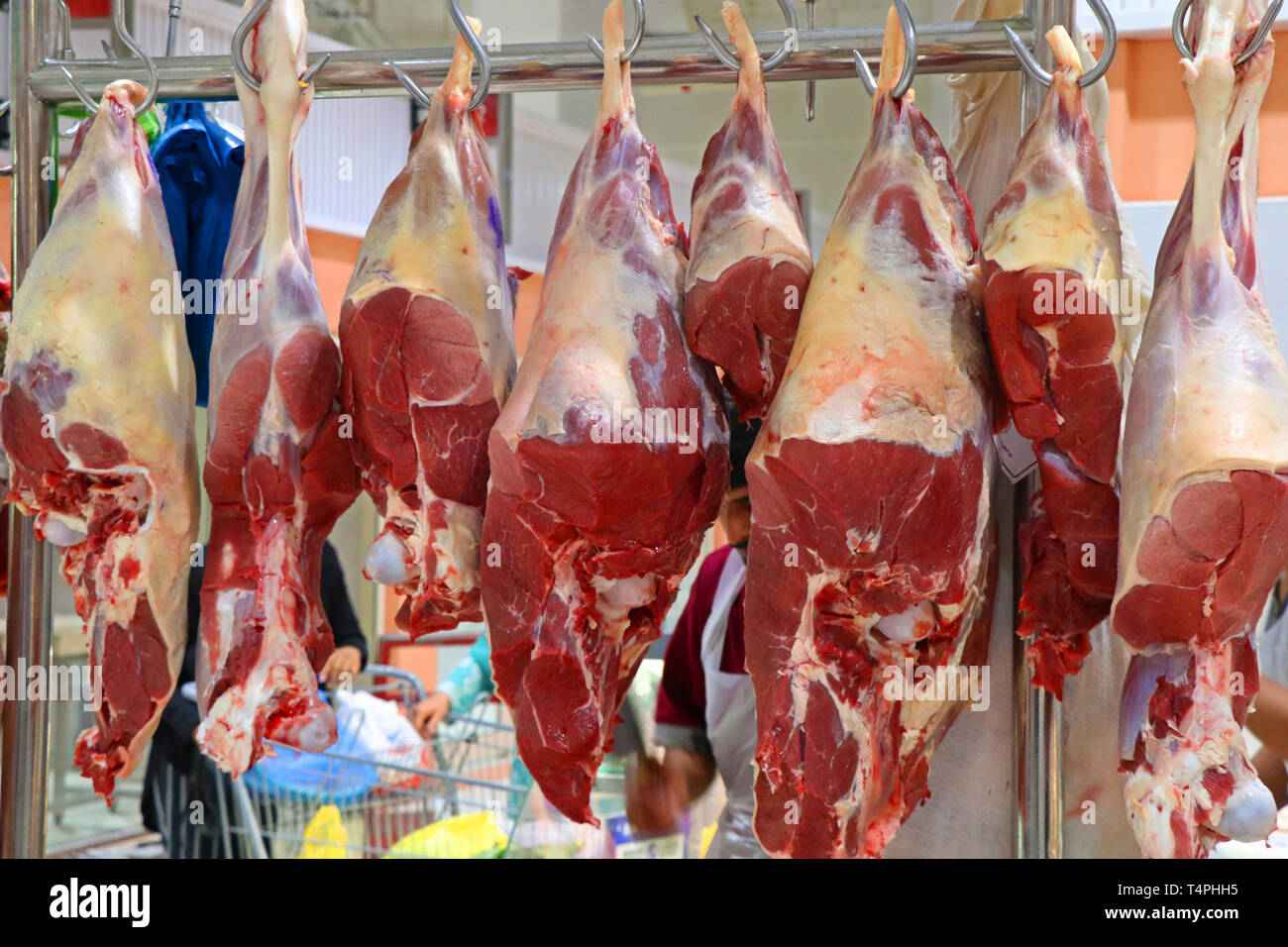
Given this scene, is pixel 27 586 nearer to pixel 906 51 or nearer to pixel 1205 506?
pixel 906 51

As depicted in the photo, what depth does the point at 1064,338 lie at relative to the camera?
1.20 metres

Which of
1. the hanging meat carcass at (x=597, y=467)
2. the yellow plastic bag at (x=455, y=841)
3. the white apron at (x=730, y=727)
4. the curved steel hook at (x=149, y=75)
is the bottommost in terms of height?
the yellow plastic bag at (x=455, y=841)

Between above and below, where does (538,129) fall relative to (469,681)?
above

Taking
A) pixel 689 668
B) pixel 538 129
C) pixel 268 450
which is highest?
pixel 538 129

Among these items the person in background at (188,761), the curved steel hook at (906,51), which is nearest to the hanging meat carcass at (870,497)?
the curved steel hook at (906,51)

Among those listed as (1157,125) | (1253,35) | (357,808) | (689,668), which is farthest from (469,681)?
(1253,35)

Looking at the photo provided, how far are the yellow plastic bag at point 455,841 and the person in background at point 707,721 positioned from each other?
53 centimetres

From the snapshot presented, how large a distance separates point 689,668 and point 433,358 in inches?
66.0

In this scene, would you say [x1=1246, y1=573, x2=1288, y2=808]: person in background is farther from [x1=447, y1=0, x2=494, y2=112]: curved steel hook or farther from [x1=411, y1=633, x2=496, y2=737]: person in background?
[x1=411, y1=633, x2=496, y2=737]: person in background

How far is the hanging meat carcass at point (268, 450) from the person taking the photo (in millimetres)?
1415

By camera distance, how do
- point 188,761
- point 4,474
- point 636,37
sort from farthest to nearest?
point 188,761 → point 4,474 → point 636,37

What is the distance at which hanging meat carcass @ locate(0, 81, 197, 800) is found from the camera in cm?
145

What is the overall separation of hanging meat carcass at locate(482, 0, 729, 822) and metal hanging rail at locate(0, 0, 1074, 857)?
15 cm

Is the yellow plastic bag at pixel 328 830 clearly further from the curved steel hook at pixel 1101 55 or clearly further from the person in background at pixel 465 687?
the curved steel hook at pixel 1101 55
